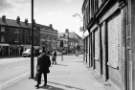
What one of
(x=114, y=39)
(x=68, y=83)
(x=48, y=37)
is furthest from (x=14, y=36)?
(x=114, y=39)

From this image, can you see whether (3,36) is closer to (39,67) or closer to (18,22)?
(18,22)

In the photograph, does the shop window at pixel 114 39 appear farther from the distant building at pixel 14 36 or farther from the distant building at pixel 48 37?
the distant building at pixel 48 37

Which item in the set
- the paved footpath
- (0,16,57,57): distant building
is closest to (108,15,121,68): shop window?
the paved footpath

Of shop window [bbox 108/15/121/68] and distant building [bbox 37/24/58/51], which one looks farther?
distant building [bbox 37/24/58/51]

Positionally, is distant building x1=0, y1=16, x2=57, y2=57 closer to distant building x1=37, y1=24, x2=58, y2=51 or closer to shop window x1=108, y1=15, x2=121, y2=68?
distant building x1=37, y1=24, x2=58, y2=51

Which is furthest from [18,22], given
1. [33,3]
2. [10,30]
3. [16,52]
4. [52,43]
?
[33,3]

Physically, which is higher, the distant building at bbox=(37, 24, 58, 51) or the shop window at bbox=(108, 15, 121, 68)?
the distant building at bbox=(37, 24, 58, 51)


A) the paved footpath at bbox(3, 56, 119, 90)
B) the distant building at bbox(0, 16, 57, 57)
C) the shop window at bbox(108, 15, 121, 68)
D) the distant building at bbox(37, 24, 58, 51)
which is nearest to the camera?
the shop window at bbox(108, 15, 121, 68)

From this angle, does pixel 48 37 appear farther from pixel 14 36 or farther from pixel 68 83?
pixel 68 83

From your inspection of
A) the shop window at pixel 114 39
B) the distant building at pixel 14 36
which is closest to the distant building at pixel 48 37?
the distant building at pixel 14 36

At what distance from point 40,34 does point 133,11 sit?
61.2m

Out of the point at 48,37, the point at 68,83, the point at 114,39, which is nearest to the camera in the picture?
the point at 114,39

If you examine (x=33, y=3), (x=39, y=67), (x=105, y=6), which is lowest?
(x=39, y=67)

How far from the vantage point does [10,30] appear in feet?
167
